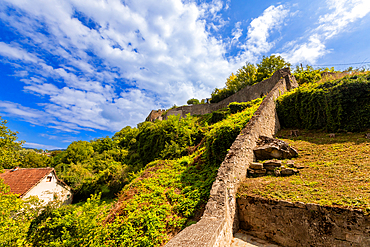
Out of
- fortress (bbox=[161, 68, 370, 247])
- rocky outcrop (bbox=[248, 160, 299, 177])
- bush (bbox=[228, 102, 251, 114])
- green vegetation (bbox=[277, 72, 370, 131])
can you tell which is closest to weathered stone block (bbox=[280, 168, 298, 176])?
rocky outcrop (bbox=[248, 160, 299, 177])

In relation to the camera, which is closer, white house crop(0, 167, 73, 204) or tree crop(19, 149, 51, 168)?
white house crop(0, 167, 73, 204)

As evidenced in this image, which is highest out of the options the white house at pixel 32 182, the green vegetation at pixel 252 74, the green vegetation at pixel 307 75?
the green vegetation at pixel 252 74

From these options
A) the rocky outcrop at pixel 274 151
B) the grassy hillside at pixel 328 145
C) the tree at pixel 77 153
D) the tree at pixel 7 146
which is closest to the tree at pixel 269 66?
the grassy hillside at pixel 328 145

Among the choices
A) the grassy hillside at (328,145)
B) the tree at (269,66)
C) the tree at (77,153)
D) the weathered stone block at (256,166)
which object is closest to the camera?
the grassy hillside at (328,145)

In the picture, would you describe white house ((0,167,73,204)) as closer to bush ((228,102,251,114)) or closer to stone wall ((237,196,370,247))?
stone wall ((237,196,370,247))

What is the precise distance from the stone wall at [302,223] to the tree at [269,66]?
67.9ft

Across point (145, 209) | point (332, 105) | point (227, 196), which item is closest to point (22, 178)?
point (145, 209)

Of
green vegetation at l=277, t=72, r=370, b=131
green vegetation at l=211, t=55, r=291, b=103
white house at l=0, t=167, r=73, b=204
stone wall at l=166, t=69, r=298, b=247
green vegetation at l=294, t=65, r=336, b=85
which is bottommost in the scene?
white house at l=0, t=167, r=73, b=204

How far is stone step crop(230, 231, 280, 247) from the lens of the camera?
10.9ft

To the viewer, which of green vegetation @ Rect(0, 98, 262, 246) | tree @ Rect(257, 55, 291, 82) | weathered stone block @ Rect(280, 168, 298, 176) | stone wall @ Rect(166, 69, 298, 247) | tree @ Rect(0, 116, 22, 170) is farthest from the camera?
tree @ Rect(257, 55, 291, 82)

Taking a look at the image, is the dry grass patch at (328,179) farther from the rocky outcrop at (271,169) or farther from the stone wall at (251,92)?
the stone wall at (251,92)

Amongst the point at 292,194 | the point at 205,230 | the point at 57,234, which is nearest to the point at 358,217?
the point at 292,194

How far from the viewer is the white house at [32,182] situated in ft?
44.6

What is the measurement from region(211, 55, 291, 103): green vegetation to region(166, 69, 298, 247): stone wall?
640 inches
